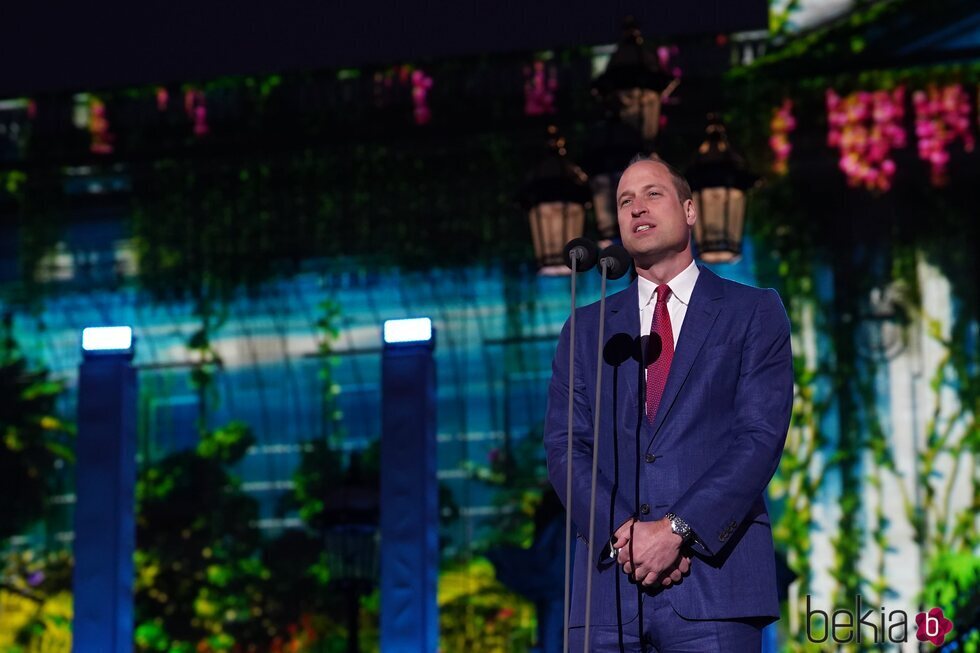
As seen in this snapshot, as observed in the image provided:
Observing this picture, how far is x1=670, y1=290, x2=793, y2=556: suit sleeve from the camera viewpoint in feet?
8.40

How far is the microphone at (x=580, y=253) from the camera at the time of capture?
2.81 m

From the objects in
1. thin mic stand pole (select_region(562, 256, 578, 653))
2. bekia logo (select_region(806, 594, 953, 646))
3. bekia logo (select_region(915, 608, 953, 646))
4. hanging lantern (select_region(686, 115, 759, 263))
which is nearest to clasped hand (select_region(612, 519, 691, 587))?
thin mic stand pole (select_region(562, 256, 578, 653))

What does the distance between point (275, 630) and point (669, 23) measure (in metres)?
6.68

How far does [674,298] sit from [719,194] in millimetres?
4015

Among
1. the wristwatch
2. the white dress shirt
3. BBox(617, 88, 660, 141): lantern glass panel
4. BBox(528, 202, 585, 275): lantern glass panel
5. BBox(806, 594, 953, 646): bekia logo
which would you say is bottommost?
BBox(806, 594, 953, 646): bekia logo

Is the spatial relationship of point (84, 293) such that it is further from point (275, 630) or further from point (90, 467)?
point (90, 467)

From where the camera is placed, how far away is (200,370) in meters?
12.7

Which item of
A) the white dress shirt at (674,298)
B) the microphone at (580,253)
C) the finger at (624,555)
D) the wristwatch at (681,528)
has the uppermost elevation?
the microphone at (580,253)

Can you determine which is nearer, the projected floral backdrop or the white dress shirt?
the white dress shirt

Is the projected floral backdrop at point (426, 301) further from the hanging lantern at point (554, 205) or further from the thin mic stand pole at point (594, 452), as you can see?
the thin mic stand pole at point (594, 452)

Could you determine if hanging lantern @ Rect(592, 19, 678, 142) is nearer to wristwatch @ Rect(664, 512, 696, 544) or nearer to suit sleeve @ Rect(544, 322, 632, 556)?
suit sleeve @ Rect(544, 322, 632, 556)

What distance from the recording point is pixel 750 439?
2643 millimetres

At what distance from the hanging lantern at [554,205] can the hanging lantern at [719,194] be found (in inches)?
21.3

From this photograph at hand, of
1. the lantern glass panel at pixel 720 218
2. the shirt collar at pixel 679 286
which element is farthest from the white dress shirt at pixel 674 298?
the lantern glass panel at pixel 720 218
